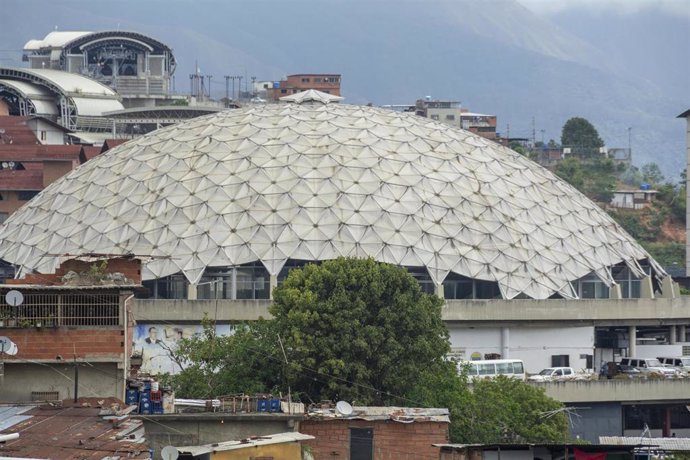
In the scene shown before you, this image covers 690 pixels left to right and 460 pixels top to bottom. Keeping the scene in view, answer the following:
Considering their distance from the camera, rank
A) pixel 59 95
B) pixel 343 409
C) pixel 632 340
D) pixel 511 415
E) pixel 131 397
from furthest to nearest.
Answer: pixel 59 95
pixel 632 340
pixel 511 415
pixel 343 409
pixel 131 397

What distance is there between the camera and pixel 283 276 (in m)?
90.9

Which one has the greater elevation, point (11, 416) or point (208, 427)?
point (11, 416)

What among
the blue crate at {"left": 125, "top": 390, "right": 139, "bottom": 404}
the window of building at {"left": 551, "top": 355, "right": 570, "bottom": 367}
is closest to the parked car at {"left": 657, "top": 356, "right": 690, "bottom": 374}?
the window of building at {"left": 551, "top": 355, "right": 570, "bottom": 367}

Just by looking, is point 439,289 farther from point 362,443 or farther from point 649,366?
point 362,443

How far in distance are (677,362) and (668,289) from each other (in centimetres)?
744

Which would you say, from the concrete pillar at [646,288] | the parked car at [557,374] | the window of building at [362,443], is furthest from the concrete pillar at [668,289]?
the window of building at [362,443]

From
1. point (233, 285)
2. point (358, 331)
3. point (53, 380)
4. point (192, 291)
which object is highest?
point (233, 285)

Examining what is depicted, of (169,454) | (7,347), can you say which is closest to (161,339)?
(7,347)

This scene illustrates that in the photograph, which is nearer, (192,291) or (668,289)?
(192,291)

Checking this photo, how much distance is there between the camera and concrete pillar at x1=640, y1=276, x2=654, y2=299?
9869cm

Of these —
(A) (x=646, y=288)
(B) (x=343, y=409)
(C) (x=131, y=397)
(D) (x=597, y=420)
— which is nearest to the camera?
(C) (x=131, y=397)

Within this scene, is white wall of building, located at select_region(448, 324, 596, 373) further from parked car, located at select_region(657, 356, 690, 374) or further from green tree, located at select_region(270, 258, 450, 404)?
green tree, located at select_region(270, 258, 450, 404)

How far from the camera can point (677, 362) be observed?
94562 mm

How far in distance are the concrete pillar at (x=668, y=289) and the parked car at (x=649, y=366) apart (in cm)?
709
